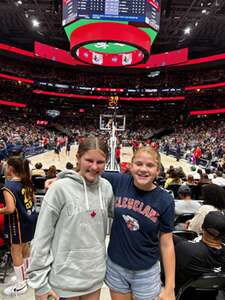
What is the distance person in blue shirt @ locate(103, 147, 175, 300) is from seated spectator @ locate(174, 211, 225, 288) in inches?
15.4

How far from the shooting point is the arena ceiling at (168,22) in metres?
21.9

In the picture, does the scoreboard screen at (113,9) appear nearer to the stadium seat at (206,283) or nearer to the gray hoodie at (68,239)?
the gray hoodie at (68,239)

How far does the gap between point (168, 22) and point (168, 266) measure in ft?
93.3

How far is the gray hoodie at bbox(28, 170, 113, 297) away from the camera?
152 centimetres

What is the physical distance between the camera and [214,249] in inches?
81.2

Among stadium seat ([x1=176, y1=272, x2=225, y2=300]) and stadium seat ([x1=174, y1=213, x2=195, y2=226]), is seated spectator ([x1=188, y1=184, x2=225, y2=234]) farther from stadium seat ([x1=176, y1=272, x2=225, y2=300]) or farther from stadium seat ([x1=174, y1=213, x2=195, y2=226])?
stadium seat ([x1=176, y1=272, x2=225, y2=300])

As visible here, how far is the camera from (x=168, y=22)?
2600 centimetres

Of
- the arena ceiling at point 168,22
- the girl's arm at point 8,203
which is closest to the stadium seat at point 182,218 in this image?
the girl's arm at point 8,203

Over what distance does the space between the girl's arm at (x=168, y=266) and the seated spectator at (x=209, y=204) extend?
4.87ft

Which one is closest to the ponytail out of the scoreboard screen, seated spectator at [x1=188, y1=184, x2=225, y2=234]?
seated spectator at [x1=188, y1=184, x2=225, y2=234]

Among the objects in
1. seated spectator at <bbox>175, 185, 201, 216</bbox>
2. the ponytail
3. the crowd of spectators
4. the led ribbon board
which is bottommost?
seated spectator at <bbox>175, 185, 201, 216</bbox>

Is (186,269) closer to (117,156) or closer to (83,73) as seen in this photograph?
(117,156)

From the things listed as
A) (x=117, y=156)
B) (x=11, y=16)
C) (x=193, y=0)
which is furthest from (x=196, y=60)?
(x=117, y=156)

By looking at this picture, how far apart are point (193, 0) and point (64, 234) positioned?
22.8 m
